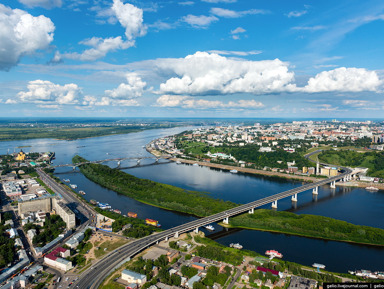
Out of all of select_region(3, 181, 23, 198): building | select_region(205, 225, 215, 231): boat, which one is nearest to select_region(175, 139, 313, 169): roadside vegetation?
select_region(205, 225, 215, 231): boat

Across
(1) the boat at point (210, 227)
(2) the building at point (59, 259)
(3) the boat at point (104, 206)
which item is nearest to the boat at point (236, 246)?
(1) the boat at point (210, 227)

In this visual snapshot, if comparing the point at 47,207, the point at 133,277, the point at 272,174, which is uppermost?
the point at 47,207

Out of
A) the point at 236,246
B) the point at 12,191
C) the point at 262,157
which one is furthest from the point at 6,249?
the point at 262,157

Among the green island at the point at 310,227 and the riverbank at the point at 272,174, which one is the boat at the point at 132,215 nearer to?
the green island at the point at 310,227

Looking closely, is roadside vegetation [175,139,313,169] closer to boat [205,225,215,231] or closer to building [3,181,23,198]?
boat [205,225,215,231]

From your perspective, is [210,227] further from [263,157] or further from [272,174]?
[263,157]

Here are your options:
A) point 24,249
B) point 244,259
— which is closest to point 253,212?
point 244,259
